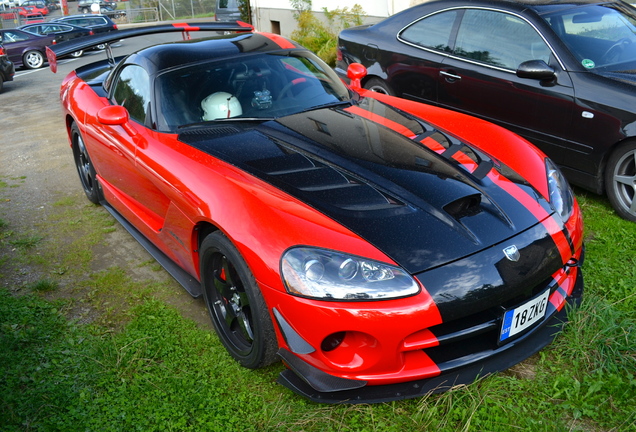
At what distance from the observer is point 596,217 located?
4.12 meters

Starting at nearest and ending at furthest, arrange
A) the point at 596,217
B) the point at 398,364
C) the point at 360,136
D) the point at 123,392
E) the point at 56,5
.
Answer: the point at 398,364 < the point at 123,392 < the point at 360,136 < the point at 596,217 < the point at 56,5

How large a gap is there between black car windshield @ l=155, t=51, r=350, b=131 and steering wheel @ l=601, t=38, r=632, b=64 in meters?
2.01

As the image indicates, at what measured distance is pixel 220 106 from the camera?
357 cm

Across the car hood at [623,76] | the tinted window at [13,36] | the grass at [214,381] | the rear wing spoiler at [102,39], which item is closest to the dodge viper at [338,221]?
the grass at [214,381]

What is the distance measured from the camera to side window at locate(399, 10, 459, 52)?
5.15 metres

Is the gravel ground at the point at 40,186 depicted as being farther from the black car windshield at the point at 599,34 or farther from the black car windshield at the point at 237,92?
the black car windshield at the point at 599,34

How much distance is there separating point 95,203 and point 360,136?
2857 millimetres

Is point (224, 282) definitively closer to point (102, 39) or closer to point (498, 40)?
point (102, 39)

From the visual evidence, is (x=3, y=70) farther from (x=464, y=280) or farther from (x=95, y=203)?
(x=464, y=280)

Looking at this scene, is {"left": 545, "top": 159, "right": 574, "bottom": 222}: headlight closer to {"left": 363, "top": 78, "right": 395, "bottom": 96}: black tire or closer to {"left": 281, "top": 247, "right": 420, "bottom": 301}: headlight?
{"left": 281, "top": 247, "right": 420, "bottom": 301}: headlight

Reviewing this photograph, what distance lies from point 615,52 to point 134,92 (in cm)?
349

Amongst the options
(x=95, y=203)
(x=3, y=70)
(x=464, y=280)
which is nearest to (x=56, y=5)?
(x=3, y=70)

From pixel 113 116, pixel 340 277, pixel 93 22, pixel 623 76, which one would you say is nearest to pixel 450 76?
pixel 623 76

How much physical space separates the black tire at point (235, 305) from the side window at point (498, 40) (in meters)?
2.98
